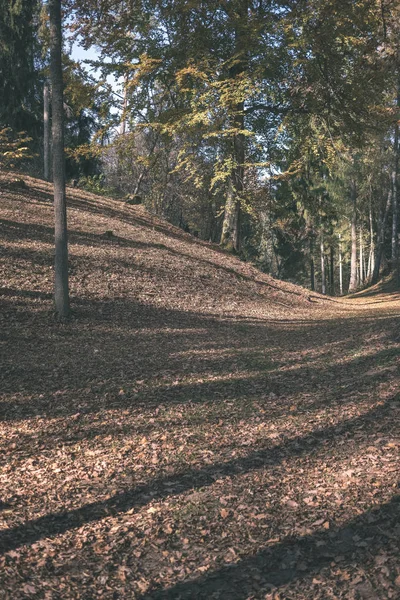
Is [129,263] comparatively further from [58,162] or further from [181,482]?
[181,482]

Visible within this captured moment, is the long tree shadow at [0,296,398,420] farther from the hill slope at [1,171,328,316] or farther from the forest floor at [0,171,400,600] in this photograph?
the hill slope at [1,171,328,316]

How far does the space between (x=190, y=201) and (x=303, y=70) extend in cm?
1820

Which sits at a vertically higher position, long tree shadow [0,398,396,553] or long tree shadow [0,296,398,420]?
long tree shadow [0,296,398,420]

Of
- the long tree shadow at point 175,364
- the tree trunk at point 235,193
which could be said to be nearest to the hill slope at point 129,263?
the tree trunk at point 235,193

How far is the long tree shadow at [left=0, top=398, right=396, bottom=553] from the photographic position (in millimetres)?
4672

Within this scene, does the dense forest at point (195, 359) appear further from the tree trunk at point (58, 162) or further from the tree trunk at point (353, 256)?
the tree trunk at point (353, 256)

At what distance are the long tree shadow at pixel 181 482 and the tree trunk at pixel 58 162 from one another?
6.67 meters

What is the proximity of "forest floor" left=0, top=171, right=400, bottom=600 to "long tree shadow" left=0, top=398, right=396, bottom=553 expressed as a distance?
2 centimetres

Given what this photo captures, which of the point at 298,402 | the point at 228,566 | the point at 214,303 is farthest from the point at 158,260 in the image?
the point at 228,566

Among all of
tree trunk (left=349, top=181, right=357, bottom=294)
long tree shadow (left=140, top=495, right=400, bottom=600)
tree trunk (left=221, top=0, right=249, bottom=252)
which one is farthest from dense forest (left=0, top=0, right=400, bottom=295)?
tree trunk (left=349, top=181, right=357, bottom=294)

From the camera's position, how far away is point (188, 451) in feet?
20.2

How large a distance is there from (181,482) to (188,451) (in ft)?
2.34

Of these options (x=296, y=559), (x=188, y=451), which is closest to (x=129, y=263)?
(x=188, y=451)

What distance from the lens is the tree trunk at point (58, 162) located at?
11227 mm
